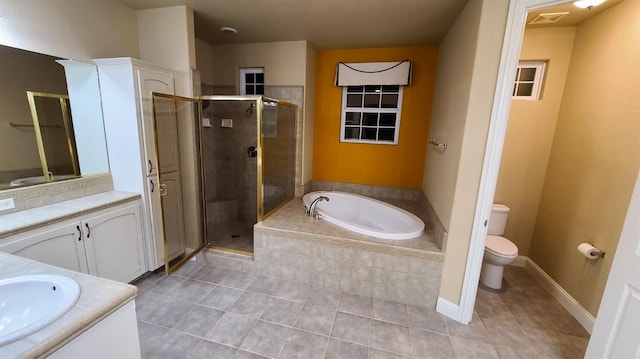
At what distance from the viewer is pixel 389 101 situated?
3.44 metres

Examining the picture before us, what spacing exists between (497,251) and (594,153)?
1.09 meters

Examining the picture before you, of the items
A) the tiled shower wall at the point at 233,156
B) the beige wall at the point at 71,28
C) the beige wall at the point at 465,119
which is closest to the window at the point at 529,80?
the beige wall at the point at 465,119

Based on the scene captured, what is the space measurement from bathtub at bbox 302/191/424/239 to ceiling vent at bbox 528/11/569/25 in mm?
2067

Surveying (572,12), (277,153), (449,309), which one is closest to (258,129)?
(277,153)

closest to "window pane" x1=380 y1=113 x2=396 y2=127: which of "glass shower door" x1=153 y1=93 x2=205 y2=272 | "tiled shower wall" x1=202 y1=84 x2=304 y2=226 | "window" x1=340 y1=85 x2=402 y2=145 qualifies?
"window" x1=340 y1=85 x2=402 y2=145

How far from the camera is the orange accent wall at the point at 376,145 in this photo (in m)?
3.25

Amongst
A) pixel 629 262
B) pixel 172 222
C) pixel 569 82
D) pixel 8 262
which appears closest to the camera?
pixel 8 262

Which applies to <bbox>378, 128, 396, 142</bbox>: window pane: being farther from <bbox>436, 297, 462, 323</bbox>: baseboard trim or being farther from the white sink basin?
the white sink basin

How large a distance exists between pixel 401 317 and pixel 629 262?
1.37 meters

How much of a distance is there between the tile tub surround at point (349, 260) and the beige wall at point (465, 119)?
0.17 m

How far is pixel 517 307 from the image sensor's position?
7.17ft

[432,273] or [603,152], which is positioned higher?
[603,152]

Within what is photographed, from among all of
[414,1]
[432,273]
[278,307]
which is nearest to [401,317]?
[432,273]

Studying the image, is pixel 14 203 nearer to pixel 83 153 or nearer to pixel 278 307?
pixel 83 153
